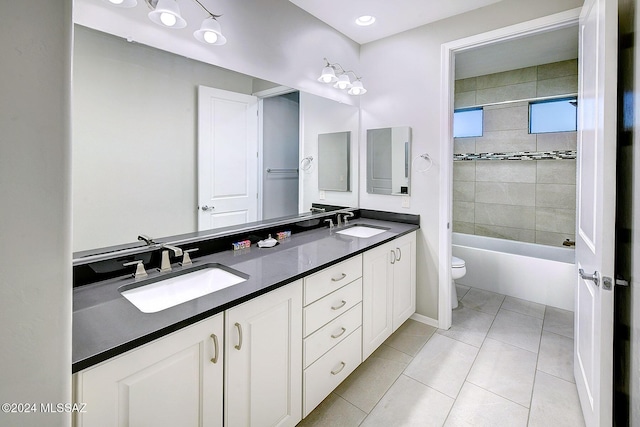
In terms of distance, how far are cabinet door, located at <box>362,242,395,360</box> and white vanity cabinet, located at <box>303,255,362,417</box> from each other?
0.23ft

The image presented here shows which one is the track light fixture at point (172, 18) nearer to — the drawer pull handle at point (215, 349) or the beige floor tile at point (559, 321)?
the drawer pull handle at point (215, 349)

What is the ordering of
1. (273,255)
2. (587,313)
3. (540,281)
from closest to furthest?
(587,313)
(273,255)
(540,281)

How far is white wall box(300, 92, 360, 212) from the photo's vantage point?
256 cm

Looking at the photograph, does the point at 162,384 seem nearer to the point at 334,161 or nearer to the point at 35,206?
the point at 35,206

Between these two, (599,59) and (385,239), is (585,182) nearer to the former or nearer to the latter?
(599,59)

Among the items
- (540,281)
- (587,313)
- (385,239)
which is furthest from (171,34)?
(540,281)

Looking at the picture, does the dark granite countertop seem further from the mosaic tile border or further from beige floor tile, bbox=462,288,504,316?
the mosaic tile border

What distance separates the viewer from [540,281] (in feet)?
9.98

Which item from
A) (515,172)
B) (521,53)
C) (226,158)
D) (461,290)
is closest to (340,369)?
(226,158)

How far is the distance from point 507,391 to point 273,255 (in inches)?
63.2

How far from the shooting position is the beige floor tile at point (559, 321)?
2.53 m

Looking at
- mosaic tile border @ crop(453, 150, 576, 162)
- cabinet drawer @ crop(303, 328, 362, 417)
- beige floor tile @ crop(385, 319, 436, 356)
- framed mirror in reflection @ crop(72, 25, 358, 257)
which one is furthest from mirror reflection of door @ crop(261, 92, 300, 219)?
mosaic tile border @ crop(453, 150, 576, 162)

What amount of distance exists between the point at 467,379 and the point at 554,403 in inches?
17.4

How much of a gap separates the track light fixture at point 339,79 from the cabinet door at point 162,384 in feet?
6.34
